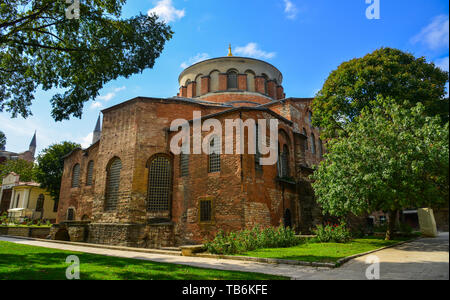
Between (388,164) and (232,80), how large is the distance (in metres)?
18.6

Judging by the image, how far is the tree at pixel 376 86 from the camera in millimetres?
14102

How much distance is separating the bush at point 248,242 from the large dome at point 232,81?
15.7m

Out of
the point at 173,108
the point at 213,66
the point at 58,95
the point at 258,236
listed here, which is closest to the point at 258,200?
the point at 258,236

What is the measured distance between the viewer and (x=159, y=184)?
17.1 metres

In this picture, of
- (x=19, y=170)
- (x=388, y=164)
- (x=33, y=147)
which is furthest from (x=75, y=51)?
(x=33, y=147)

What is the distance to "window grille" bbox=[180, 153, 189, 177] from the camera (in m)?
16.6

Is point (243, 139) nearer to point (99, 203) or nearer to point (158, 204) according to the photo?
point (158, 204)

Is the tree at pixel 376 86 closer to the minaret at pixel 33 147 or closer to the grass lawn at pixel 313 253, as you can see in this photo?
the grass lawn at pixel 313 253

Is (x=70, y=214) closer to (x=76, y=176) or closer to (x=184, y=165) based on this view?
(x=76, y=176)

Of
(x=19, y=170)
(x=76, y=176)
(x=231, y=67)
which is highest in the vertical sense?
(x=231, y=67)

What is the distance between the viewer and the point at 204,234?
14.2 meters
